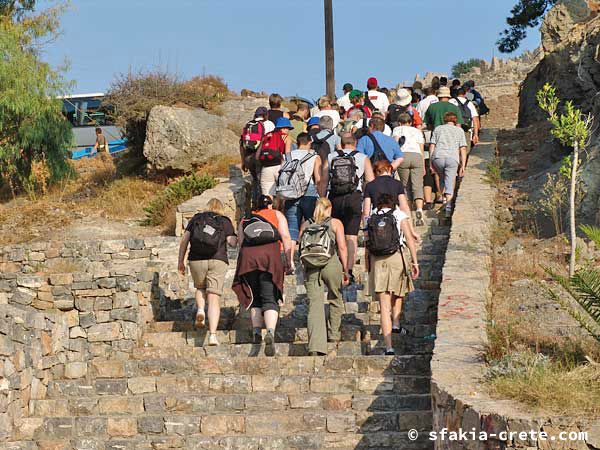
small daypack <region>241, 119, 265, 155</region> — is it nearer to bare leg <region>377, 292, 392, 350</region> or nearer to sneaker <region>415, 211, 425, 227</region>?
sneaker <region>415, 211, 425, 227</region>

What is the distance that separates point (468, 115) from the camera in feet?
60.8

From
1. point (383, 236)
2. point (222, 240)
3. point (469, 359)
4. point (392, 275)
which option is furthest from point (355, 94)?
point (469, 359)

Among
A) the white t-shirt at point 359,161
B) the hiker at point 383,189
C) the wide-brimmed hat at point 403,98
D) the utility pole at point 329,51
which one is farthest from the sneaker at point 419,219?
the utility pole at point 329,51

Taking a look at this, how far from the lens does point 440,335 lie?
32.5ft

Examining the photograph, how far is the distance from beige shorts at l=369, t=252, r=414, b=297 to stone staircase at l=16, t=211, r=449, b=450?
592mm

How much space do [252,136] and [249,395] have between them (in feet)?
21.6

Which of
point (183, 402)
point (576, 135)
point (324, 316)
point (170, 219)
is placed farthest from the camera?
point (170, 219)

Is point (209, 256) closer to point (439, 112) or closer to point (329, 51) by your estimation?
point (439, 112)

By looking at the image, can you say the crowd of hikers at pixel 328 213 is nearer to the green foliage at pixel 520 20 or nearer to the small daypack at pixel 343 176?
the small daypack at pixel 343 176

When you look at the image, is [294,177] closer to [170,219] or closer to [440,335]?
[440,335]

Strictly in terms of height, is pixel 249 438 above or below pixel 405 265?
below

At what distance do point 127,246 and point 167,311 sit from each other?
14.5ft

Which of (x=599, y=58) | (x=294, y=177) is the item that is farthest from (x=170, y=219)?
(x=599, y=58)

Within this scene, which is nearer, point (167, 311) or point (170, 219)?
point (167, 311)
